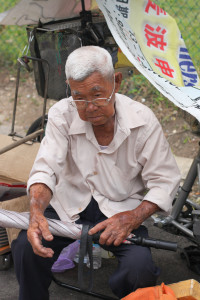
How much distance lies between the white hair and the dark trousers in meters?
0.93

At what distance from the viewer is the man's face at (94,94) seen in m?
2.41

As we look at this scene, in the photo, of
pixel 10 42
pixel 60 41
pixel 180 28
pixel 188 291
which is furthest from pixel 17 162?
pixel 10 42

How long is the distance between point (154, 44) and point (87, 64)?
71 centimetres

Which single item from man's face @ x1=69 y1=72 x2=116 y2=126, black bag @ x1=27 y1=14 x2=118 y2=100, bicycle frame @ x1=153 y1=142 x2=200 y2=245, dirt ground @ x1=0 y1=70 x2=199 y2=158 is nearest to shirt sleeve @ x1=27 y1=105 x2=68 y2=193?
man's face @ x1=69 y1=72 x2=116 y2=126

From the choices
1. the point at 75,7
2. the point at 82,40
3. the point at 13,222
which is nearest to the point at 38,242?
the point at 13,222

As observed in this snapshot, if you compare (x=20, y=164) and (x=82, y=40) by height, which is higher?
(x=82, y=40)

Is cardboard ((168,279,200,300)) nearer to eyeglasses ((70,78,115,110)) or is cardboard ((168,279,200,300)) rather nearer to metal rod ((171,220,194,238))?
metal rod ((171,220,194,238))

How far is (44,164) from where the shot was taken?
2623 mm

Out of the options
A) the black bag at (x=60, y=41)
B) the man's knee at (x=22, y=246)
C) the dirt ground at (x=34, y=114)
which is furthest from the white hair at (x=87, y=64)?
the dirt ground at (x=34, y=114)

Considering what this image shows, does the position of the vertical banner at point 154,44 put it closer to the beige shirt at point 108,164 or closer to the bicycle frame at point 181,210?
the beige shirt at point 108,164

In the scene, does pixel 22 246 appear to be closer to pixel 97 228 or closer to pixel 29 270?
pixel 29 270

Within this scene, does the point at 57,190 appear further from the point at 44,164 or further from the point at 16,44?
the point at 16,44

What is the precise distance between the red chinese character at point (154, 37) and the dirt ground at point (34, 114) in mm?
1542

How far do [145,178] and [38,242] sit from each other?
779 millimetres
